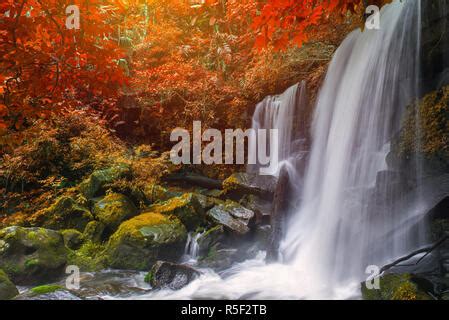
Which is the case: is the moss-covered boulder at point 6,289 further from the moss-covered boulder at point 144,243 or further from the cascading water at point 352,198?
the cascading water at point 352,198

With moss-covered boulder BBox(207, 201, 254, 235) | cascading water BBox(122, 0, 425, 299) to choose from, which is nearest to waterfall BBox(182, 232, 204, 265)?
moss-covered boulder BBox(207, 201, 254, 235)

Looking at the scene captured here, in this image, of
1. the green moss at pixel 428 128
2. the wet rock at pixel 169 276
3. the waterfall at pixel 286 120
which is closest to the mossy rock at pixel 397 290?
the green moss at pixel 428 128

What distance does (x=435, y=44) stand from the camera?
4.52 meters

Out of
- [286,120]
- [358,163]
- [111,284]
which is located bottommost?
[111,284]

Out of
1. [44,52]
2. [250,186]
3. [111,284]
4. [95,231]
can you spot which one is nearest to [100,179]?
[95,231]

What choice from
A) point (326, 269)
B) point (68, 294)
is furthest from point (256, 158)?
point (68, 294)

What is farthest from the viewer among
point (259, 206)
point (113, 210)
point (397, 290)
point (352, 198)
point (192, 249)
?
point (259, 206)

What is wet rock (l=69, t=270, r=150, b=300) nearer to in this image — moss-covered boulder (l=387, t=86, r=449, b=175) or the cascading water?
the cascading water

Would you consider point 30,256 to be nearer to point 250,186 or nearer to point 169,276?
point 169,276

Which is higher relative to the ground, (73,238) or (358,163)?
(358,163)

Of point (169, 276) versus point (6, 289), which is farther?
point (169, 276)

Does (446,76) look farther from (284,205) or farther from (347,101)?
(284,205)

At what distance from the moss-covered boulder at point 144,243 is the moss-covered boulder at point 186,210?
1.62ft

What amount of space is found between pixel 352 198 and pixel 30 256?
593 centimetres
